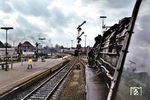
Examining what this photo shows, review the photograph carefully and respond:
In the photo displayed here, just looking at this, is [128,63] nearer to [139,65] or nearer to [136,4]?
[139,65]

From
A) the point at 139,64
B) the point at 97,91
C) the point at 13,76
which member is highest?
the point at 139,64

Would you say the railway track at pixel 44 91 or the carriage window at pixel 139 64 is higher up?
the carriage window at pixel 139 64

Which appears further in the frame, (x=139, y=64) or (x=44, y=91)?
(x=44, y=91)

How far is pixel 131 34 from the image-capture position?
3.82 m

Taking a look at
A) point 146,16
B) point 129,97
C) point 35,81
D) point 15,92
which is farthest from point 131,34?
point 35,81

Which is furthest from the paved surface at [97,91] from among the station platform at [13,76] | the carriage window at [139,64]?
the station platform at [13,76]

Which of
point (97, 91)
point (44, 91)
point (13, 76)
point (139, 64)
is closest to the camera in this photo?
point (139, 64)

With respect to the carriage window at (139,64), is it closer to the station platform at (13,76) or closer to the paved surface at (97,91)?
the paved surface at (97,91)

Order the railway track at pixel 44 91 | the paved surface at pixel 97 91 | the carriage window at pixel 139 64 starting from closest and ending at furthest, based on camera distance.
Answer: the carriage window at pixel 139 64
the paved surface at pixel 97 91
the railway track at pixel 44 91

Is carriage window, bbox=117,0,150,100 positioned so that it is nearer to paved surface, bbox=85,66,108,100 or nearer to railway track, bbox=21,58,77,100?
paved surface, bbox=85,66,108,100

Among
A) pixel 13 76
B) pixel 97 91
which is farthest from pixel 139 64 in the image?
pixel 13 76

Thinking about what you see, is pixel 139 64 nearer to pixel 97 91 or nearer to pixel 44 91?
pixel 97 91

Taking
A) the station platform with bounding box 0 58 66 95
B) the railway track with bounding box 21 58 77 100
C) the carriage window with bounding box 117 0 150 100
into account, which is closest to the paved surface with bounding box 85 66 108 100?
the carriage window with bounding box 117 0 150 100

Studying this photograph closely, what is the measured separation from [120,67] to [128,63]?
191 mm
